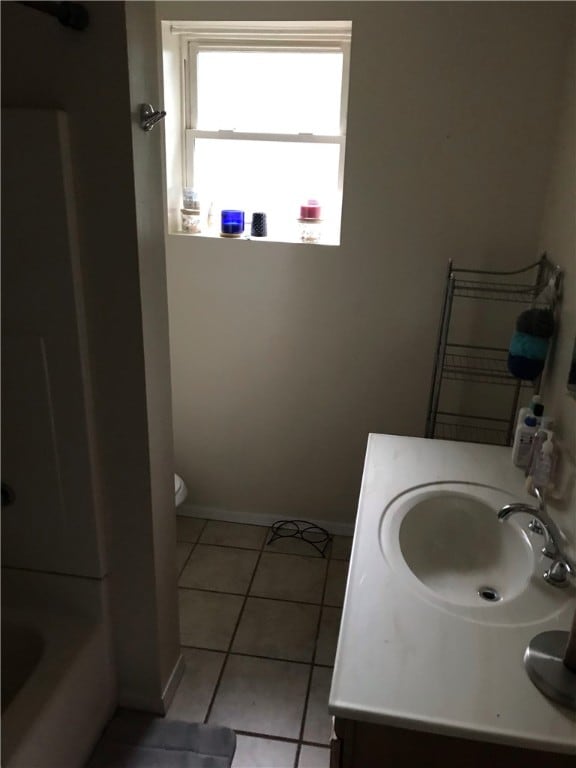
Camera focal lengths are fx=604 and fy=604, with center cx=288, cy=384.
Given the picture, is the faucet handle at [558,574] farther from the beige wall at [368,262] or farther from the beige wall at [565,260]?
the beige wall at [368,262]

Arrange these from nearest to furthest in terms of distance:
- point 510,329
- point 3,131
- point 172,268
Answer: point 3,131 < point 510,329 < point 172,268

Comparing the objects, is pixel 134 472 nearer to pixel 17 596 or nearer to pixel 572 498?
pixel 17 596

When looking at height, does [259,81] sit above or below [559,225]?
above

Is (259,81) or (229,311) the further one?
(229,311)

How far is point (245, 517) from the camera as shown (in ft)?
8.95

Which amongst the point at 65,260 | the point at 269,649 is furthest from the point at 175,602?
the point at 65,260

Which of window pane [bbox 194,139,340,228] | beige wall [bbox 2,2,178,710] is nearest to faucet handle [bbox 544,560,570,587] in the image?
beige wall [bbox 2,2,178,710]

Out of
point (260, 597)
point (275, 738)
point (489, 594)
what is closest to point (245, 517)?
point (260, 597)

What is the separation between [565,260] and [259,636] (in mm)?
1556

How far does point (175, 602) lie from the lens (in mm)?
1868

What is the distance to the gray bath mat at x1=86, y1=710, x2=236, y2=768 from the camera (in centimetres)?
163

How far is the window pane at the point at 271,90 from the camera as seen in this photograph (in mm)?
2213

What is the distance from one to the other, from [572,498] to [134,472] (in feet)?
3.49

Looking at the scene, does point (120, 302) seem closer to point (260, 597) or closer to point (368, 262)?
point (368, 262)
